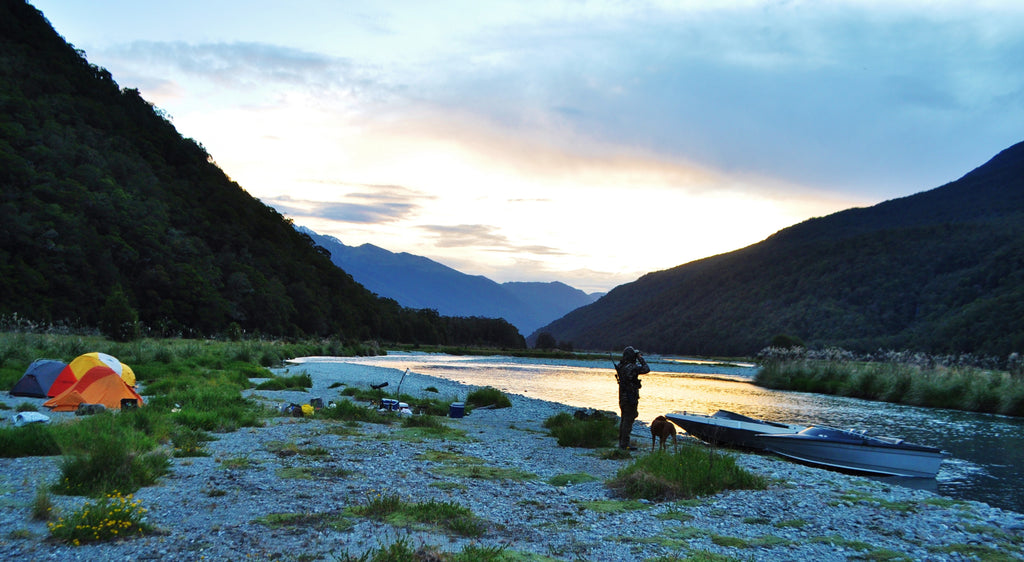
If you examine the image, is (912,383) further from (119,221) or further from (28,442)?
(119,221)

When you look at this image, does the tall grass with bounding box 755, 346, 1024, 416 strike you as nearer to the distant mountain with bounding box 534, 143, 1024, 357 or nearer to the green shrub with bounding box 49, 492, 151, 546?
the distant mountain with bounding box 534, 143, 1024, 357

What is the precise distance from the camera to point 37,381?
17391 mm

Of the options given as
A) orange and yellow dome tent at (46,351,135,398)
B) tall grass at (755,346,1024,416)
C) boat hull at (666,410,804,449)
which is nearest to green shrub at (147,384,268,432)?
orange and yellow dome tent at (46,351,135,398)

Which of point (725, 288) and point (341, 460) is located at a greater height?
point (725, 288)

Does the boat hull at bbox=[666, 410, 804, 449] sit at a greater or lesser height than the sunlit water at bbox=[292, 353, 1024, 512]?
greater

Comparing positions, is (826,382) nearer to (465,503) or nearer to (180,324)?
(465,503)

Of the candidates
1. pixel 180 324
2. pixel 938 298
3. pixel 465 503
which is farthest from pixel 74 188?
pixel 938 298

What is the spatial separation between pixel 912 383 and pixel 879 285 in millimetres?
68034

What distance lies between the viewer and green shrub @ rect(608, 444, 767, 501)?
10.5m

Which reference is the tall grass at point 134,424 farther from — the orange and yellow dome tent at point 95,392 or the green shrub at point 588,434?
the green shrub at point 588,434

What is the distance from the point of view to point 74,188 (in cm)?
5706

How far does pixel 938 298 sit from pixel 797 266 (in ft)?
160

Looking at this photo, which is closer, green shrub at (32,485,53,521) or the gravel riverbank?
the gravel riverbank

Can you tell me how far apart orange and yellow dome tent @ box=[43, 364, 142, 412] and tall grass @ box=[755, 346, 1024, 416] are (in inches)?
1519
